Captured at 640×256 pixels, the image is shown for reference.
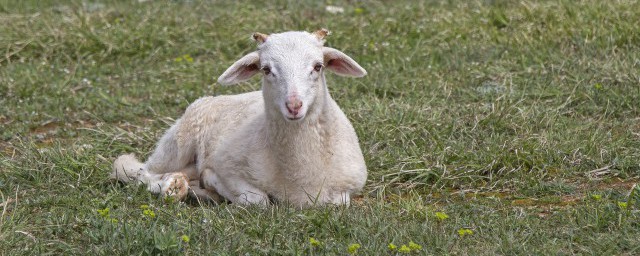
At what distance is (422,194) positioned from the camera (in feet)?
21.5

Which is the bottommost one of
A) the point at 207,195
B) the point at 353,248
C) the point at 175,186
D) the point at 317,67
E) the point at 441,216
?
the point at 207,195

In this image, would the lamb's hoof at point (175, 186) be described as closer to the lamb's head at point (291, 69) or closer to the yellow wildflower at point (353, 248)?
the lamb's head at point (291, 69)

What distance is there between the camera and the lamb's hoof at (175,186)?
6.35 meters

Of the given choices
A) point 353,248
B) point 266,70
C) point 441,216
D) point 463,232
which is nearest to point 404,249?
point 353,248

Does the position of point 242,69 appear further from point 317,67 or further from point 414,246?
point 414,246

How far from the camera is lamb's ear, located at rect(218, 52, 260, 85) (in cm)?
621

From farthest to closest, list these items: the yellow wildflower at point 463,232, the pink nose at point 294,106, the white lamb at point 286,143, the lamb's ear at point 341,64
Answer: the lamb's ear at point 341,64
the white lamb at point 286,143
the pink nose at point 294,106
the yellow wildflower at point 463,232

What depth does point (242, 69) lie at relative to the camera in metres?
6.29

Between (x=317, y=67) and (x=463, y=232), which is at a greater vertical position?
(x=317, y=67)

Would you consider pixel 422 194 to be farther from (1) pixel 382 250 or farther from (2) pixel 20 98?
(2) pixel 20 98

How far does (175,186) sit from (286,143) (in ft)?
2.48

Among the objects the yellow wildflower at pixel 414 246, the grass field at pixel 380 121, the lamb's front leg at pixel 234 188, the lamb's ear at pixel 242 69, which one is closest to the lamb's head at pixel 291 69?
the lamb's ear at pixel 242 69

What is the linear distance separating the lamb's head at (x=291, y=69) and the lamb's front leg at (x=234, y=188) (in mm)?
478

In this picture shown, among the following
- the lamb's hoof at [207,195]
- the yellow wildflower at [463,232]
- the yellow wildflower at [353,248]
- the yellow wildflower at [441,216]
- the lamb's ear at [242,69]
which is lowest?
the lamb's hoof at [207,195]
